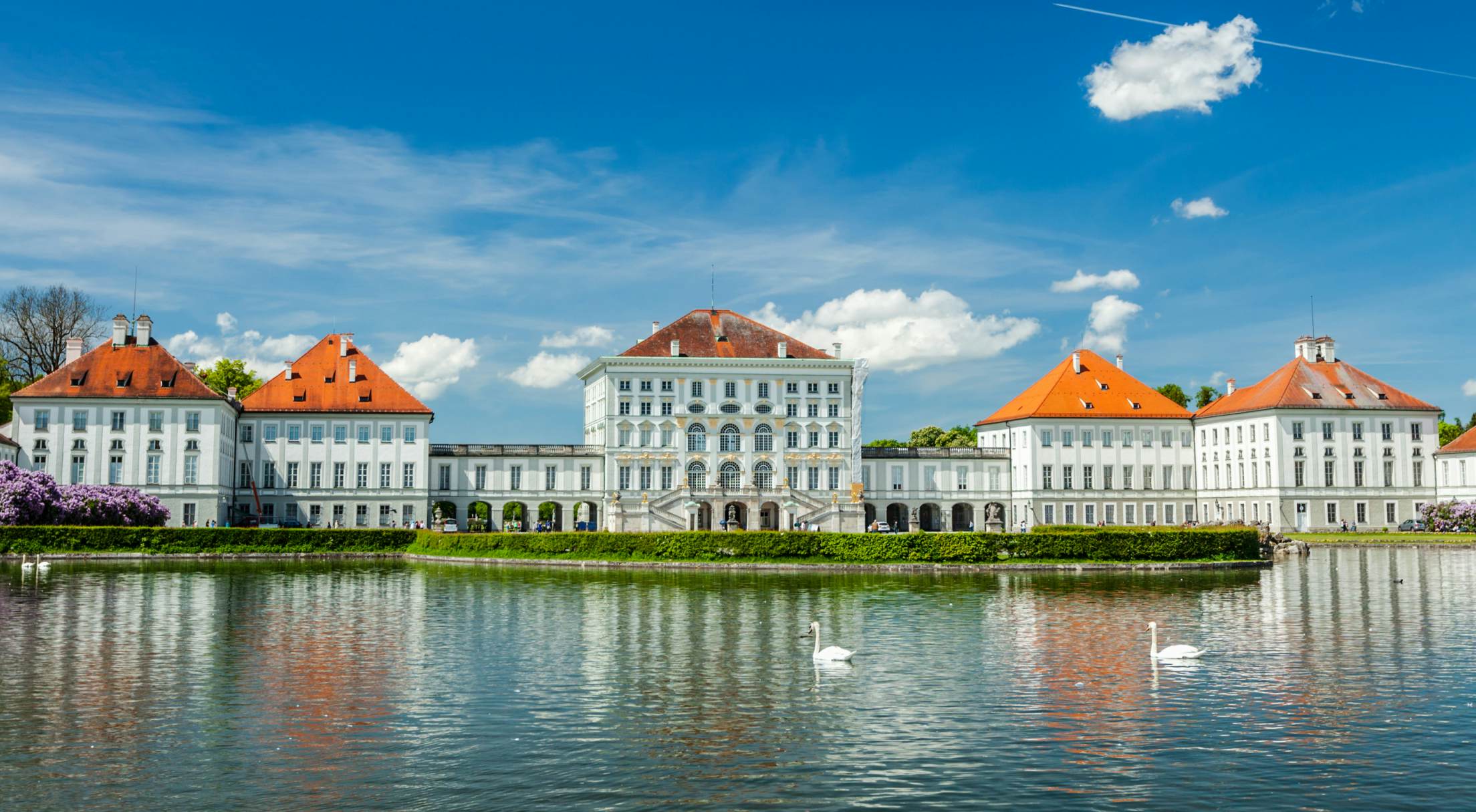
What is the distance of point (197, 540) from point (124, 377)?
1954 cm

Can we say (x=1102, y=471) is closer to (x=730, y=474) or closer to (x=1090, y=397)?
(x=1090, y=397)

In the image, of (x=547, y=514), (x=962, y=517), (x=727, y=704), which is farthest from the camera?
(x=962, y=517)

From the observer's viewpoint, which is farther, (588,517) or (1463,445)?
(588,517)

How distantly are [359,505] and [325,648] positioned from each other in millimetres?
59585

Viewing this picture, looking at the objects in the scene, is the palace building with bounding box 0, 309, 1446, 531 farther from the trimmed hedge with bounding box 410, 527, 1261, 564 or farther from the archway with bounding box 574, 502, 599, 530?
the trimmed hedge with bounding box 410, 527, 1261, 564

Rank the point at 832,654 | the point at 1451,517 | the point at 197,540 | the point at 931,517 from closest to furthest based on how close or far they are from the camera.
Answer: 1. the point at 832,654
2. the point at 197,540
3. the point at 1451,517
4. the point at 931,517

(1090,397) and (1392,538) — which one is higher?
(1090,397)

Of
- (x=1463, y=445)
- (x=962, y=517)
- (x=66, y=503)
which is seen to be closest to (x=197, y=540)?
(x=66, y=503)

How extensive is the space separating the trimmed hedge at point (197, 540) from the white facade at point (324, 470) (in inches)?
619

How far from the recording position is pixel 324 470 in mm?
86812

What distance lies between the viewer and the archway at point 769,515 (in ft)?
298

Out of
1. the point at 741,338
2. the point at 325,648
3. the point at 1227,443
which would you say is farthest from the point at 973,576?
the point at 1227,443

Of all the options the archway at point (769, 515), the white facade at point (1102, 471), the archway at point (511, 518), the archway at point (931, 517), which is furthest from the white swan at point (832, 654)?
the white facade at point (1102, 471)

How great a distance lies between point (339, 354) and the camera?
3553 inches
